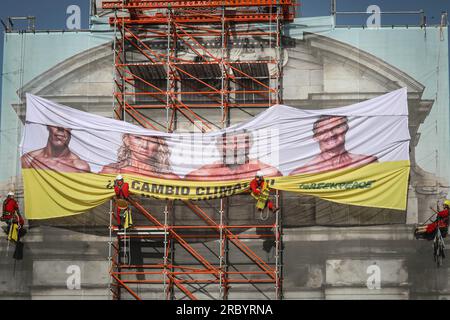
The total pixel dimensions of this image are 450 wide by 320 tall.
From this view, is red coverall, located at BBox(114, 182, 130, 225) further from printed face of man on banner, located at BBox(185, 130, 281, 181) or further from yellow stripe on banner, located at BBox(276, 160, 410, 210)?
yellow stripe on banner, located at BBox(276, 160, 410, 210)

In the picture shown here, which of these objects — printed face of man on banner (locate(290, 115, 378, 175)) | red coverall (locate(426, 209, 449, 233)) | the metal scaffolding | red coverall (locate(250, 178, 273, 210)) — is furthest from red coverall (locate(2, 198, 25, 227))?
red coverall (locate(426, 209, 449, 233))

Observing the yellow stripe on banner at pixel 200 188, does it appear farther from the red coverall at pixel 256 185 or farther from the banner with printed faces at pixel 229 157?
the red coverall at pixel 256 185

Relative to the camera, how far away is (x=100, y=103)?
37.1m

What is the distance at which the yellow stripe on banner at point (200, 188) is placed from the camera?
34.8 meters

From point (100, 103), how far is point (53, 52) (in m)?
2.51

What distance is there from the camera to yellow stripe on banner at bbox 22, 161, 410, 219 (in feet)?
114

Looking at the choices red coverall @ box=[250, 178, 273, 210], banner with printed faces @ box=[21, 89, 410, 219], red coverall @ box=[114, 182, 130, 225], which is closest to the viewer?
red coverall @ box=[250, 178, 273, 210]

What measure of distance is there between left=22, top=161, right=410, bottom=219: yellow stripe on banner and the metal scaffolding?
1150mm

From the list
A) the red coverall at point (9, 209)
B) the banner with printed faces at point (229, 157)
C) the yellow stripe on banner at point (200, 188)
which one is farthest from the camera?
the red coverall at point (9, 209)

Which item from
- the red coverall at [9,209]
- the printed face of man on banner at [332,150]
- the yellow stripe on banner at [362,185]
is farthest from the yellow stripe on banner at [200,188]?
the red coverall at [9,209]

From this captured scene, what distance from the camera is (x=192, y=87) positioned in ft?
122

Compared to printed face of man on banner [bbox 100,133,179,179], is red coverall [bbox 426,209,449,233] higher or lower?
lower

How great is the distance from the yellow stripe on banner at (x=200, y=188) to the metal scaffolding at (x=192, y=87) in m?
1.15

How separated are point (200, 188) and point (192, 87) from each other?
4107 mm
